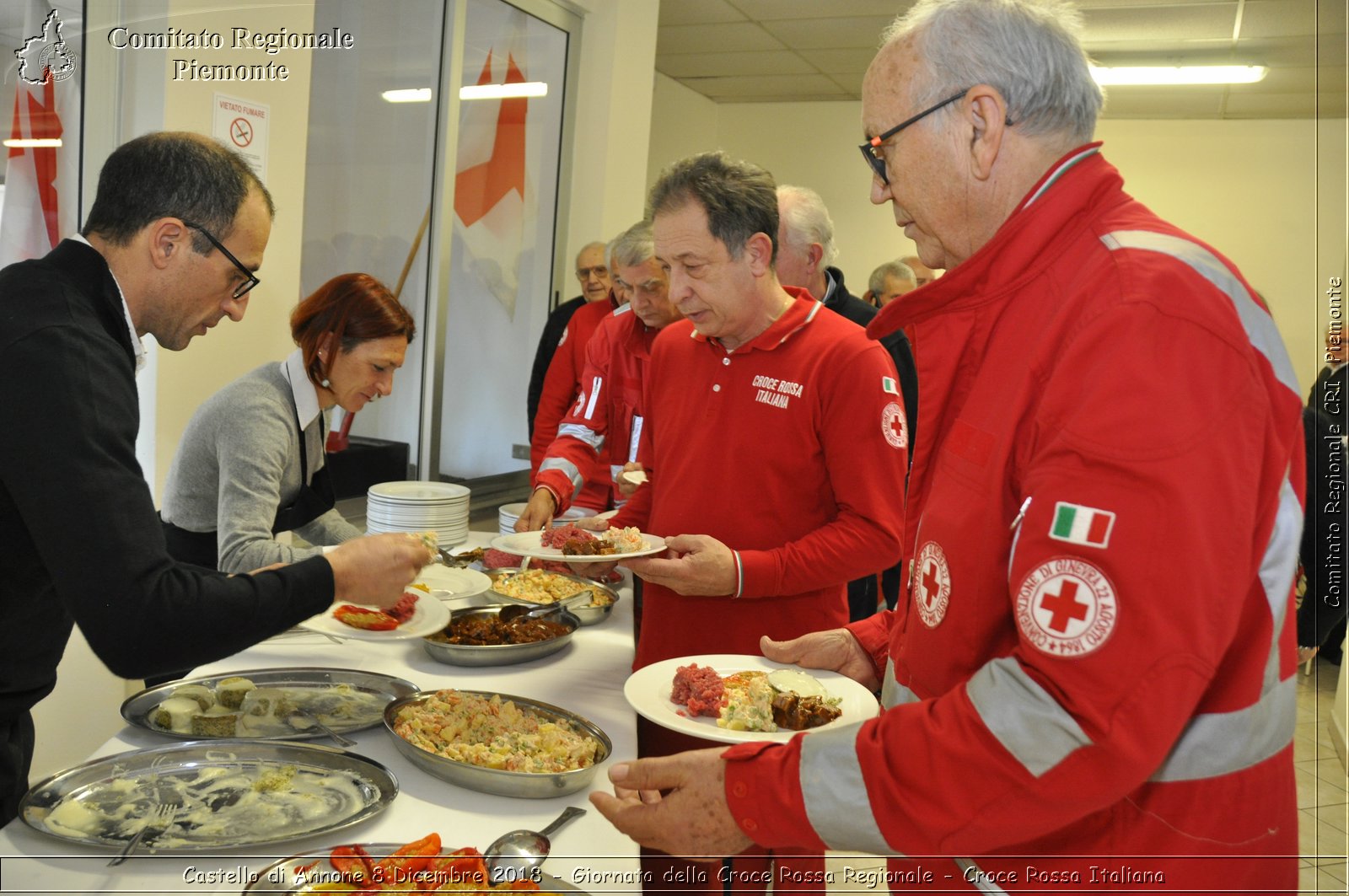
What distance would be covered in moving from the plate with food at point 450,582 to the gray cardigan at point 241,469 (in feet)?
0.81

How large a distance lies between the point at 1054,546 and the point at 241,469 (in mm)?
1845

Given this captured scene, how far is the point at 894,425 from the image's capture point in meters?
2.16

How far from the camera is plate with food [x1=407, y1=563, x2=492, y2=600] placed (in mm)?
2262

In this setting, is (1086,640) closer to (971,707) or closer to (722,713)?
(971,707)

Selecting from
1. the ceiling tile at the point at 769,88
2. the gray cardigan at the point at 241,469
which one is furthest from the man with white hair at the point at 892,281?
the gray cardigan at the point at 241,469

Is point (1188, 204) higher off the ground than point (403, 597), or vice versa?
point (1188, 204)

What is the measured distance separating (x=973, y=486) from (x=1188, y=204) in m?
9.24

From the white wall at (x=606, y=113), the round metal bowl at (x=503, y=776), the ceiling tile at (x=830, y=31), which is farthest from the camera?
the ceiling tile at (x=830, y=31)

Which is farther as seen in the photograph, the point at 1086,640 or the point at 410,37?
the point at 410,37

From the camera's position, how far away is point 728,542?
2219 mm

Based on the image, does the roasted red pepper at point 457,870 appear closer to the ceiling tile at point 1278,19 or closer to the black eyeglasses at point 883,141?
the black eyeglasses at point 883,141

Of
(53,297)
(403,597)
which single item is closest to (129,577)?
(53,297)

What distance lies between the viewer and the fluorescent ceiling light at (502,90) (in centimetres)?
497

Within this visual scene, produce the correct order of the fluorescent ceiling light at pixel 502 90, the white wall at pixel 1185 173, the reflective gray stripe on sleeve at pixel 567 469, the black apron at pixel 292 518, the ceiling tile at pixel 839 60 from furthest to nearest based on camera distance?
1. the white wall at pixel 1185 173
2. the ceiling tile at pixel 839 60
3. the fluorescent ceiling light at pixel 502 90
4. the reflective gray stripe on sleeve at pixel 567 469
5. the black apron at pixel 292 518
